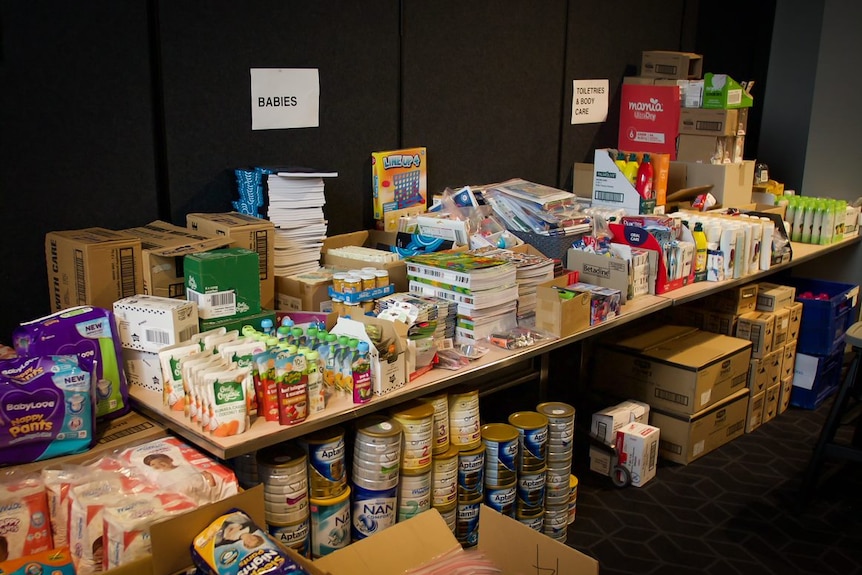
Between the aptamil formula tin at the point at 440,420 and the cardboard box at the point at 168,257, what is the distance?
84cm

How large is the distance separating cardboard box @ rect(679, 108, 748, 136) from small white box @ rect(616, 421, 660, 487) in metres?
1.76

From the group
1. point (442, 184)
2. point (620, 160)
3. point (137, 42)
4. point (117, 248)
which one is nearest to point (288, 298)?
point (117, 248)

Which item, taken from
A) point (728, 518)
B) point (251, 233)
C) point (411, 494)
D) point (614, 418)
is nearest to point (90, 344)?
point (251, 233)

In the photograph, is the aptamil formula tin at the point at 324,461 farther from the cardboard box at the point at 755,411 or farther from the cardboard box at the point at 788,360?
the cardboard box at the point at 788,360

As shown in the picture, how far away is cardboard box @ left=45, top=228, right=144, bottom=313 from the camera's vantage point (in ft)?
7.55

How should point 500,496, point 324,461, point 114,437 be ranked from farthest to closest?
1. point 500,496
2. point 324,461
3. point 114,437

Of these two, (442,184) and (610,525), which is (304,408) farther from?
(442,184)

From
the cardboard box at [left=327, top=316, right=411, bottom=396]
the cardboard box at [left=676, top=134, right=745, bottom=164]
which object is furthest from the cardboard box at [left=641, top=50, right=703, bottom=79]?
the cardboard box at [left=327, top=316, right=411, bottom=396]

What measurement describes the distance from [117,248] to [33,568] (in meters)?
1.01

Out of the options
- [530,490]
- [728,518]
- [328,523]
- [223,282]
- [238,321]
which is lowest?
[728,518]

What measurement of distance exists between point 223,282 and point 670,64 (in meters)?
3.29

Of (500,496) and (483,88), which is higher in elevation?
(483,88)

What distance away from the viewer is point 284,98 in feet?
10.1

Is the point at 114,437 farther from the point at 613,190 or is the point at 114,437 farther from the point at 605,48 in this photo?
the point at 605,48
